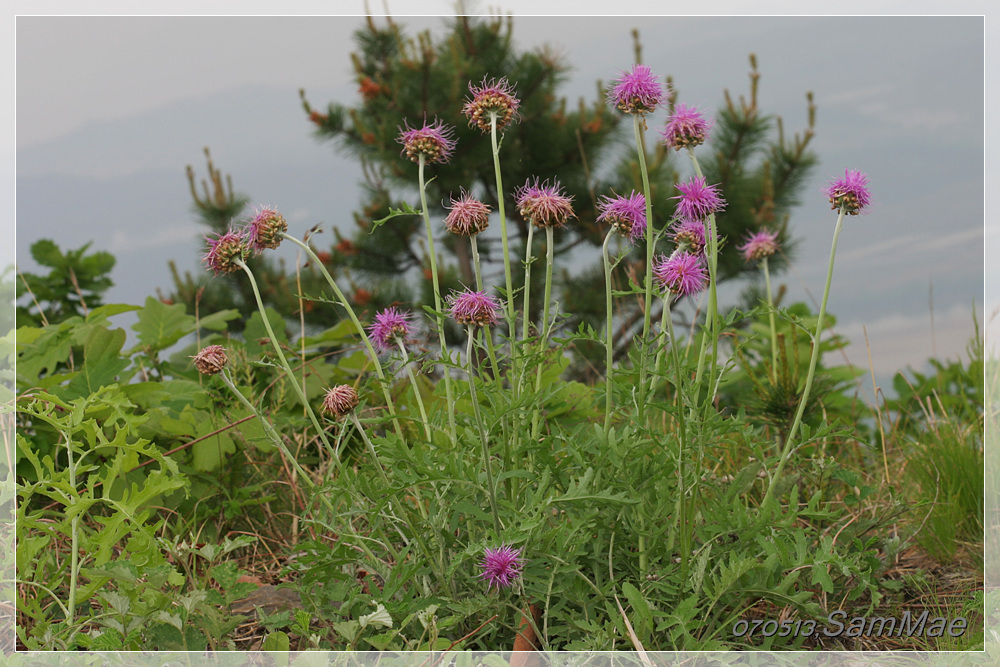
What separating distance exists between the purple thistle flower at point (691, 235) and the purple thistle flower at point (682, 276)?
0.12 meters

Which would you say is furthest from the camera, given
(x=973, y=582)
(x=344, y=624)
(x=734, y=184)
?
(x=734, y=184)

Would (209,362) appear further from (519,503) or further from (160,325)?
(160,325)

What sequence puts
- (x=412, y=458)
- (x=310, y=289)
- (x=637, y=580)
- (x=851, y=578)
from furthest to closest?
1. (x=310, y=289)
2. (x=851, y=578)
3. (x=637, y=580)
4. (x=412, y=458)

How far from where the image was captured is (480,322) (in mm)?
1468

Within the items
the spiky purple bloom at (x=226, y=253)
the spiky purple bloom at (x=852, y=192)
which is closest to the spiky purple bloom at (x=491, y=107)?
the spiky purple bloom at (x=226, y=253)

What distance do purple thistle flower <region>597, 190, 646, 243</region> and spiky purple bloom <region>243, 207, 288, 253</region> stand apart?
26.2 inches

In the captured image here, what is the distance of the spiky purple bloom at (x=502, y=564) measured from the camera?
141 cm

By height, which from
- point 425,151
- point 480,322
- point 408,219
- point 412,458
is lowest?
point 408,219

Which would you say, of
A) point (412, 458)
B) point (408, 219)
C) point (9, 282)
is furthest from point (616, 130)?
point (412, 458)

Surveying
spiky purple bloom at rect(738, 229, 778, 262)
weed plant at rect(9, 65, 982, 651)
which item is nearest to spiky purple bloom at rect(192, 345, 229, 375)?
weed plant at rect(9, 65, 982, 651)

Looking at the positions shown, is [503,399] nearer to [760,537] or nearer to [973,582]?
[760,537]

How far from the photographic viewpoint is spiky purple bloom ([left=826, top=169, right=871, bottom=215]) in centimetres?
156

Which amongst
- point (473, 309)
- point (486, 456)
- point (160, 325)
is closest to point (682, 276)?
point (473, 309)

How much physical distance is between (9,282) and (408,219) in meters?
4.55
